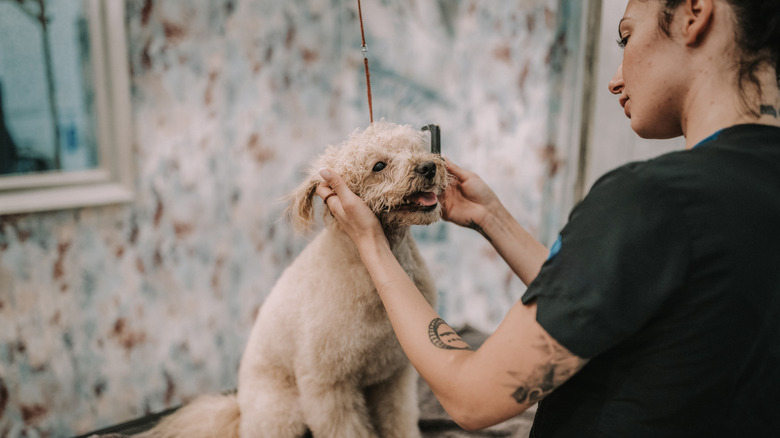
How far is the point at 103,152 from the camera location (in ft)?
4.80

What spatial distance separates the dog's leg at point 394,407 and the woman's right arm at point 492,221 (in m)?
0.41

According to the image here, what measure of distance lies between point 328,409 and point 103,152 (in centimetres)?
105

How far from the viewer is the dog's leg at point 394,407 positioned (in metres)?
1.21

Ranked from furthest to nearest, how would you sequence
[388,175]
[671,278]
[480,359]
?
[388,175] < [480,359] < [671,278]

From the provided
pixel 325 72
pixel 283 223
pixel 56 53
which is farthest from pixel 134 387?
pixel 325 72

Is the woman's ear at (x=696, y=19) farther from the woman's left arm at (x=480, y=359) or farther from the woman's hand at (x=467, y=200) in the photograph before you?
the woman's hand at (x=467, y=200)

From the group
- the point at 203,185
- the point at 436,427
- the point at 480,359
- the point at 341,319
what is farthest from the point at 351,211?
the point at 203,185

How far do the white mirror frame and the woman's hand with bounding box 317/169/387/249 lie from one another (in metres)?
0.89

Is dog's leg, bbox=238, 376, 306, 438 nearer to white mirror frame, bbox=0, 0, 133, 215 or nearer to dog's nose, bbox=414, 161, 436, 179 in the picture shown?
dog's nose, bbox=414, 161, 436, 179

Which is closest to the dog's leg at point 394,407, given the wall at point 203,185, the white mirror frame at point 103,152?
the wall at point 203,185

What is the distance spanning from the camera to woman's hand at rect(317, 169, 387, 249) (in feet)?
2.86

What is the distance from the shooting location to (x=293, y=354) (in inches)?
44.1

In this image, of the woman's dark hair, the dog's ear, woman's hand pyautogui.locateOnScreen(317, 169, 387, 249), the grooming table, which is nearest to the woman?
the woman's dark hair

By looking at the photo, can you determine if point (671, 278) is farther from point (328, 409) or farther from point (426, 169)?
point (328, 409)
